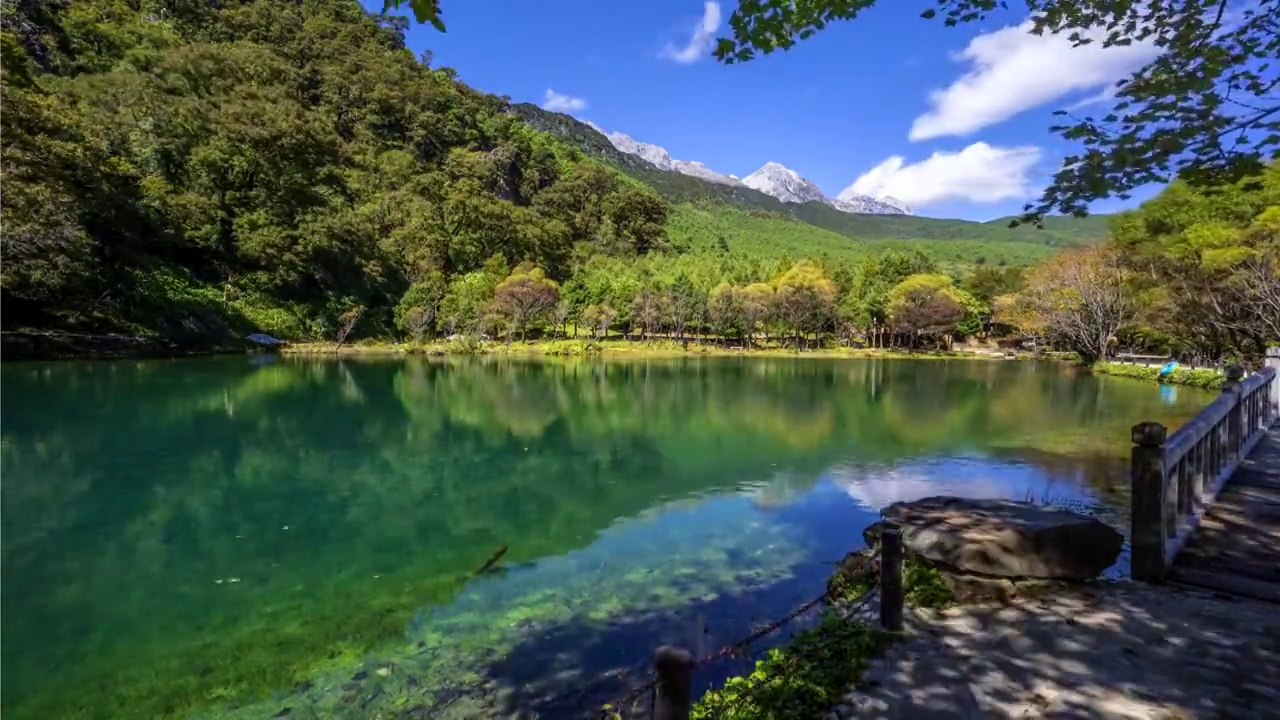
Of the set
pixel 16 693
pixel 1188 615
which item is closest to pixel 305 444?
pixel 16 693

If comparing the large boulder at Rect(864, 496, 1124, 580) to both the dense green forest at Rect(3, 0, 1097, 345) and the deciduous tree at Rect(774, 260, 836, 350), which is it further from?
the deciduous tree at Rect(774, 260, 836, 350)

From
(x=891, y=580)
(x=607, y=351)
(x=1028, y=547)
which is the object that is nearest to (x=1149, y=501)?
(x=1028, y=547)

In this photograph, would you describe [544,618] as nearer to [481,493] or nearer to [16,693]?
[16,693]

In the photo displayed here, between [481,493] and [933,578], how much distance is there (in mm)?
7832

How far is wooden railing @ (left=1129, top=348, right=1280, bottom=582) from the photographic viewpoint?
4.48m

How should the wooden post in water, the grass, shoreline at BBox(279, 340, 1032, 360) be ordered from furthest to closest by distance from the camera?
shoreline at BBox(279, 340, 1032, 360), the grass, the wooden post in water

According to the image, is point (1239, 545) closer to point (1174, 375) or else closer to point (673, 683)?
point (673, 683)

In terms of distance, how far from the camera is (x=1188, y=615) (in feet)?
13.5

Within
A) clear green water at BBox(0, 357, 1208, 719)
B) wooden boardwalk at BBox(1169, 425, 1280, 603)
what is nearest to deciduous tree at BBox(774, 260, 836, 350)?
clear green water at BBox(0, 357, 1208, 719)

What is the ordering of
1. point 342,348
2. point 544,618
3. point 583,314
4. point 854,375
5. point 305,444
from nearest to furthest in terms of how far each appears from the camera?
1. point 544,618
2. point 305,444
3. point 854,375
4. point 342,348
5. point 583,314

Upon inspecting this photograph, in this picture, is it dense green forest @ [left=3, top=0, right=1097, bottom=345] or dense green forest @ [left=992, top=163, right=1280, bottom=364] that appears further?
dense green forest @ [left=3, top=0, right=1097, bottom=345]

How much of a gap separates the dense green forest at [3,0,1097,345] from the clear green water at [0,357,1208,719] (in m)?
13.6

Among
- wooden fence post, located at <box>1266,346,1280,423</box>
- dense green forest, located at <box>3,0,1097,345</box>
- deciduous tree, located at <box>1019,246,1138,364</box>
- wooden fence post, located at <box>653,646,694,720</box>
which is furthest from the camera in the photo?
deciduous tree, located at <box>1019,246,1138,364</box>

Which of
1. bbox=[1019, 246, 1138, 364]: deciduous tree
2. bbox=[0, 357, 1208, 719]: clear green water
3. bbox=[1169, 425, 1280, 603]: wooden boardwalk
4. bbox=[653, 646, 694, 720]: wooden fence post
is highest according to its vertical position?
bbox=[1019, 246, 1138, 364]: deciduous tree
